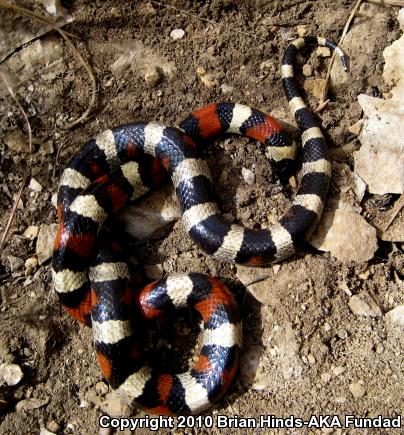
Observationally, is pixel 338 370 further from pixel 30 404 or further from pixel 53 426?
pixel 30 404

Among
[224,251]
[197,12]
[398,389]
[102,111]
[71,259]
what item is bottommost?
[398,389]

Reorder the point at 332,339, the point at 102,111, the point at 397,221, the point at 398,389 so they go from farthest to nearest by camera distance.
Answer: the point at 102,111 → the point at 397,221 → the point at 332,339 → the point at 398,389

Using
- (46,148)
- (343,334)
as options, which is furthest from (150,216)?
(343,334)

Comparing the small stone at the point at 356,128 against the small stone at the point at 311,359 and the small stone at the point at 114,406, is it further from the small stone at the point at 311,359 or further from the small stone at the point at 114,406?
the small stone at the point at 114,406

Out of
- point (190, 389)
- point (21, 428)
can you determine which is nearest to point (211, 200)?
point (190, 389)

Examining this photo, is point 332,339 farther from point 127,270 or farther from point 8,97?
point 8,97

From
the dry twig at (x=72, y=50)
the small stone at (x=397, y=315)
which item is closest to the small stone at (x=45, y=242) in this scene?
the dry twig at (x=72, y=50)
